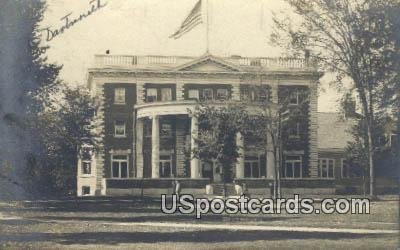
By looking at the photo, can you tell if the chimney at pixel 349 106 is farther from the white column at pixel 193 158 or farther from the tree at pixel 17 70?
the tree at pixel 17 70

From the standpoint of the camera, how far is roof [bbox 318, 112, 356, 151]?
595 inches

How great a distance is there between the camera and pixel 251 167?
611 inches

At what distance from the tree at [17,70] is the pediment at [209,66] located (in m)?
3.21

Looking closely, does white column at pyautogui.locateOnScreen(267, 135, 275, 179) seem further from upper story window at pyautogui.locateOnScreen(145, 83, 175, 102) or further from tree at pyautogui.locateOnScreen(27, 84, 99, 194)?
tree at pyautogui.locateOnScreen(27, 84, 99, 194)

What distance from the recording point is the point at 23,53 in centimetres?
1405

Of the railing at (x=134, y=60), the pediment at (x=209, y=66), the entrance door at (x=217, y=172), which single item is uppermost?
the railing at (x=134, y=60)

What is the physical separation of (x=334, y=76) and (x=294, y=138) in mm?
1742

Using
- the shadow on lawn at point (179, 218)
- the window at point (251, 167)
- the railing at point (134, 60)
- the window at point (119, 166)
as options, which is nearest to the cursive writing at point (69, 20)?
the railing at point (134, 60)

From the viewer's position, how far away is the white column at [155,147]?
15548 millimetres

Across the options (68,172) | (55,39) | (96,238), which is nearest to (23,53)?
(55,39)

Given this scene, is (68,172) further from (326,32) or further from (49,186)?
(326,32)

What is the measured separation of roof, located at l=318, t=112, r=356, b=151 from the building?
0.21m

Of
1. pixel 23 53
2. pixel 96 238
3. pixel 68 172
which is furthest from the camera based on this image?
pixel 68 172

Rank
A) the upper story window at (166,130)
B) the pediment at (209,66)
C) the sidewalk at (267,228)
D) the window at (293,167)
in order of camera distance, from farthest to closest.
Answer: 1. the upper story window at (166,130)
2. the window at (293,167)
3. the pediment at (209,66)
4. the sidewalk at (267,228)
